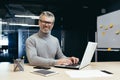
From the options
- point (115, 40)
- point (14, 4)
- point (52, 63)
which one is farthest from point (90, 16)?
point (52, 63)

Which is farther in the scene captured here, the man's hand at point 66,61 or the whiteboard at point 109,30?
the whiteboard at point 109,30

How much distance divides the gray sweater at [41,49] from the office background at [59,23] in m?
3.08

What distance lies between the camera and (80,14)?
18.0 feet

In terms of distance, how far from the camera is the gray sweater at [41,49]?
1.66 metres

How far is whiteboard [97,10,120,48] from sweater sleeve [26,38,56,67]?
7.35ft

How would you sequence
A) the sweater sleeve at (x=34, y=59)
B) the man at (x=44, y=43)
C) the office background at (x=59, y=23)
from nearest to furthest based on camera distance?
the sweater sleeve at (x=34, y=59), the man at (x=44, y=43), the office background at (x=59, y=23)

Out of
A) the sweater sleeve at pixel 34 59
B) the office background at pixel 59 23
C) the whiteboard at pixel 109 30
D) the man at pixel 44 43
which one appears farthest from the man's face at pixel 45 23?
the office background at pixel 59 23

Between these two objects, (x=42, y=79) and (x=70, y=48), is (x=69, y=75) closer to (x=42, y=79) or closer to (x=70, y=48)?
(x=42, y=79)

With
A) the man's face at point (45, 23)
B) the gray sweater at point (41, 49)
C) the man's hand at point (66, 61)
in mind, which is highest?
the man's face at point (45, 23)

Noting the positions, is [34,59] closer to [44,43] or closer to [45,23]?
[44,43]

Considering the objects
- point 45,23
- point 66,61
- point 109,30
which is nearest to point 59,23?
point 109,30

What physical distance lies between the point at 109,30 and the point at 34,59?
2.53 meters

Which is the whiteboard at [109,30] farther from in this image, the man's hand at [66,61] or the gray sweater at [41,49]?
the man's hand at [66,61]

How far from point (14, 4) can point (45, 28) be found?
341 centimetres
